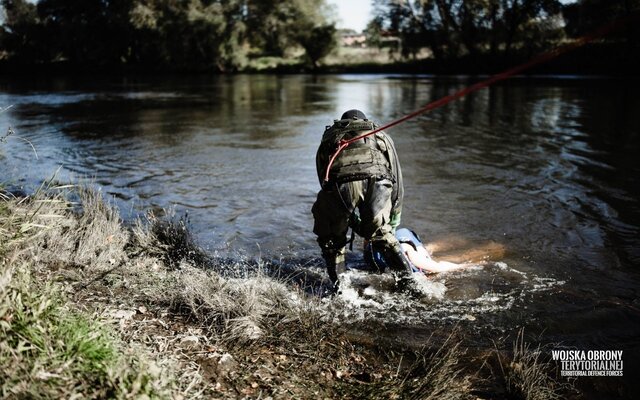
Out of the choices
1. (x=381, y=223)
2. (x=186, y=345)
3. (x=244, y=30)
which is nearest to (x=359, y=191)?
(x=381, y=223)

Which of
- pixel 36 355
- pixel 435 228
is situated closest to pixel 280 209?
pixel 435 228

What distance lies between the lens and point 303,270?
18.8 feet

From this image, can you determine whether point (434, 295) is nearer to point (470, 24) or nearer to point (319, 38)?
point (470, 24)

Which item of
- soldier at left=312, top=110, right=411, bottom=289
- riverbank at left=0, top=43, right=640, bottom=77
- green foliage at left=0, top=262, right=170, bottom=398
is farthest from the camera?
riverbank at left=0, top=43, right=640, bottom=77

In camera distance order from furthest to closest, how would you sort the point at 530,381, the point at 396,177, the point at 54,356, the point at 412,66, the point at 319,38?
the point at 319,38 < the point at 412,66 < the point at 396,177 < the point at 530,381 < the point at 54,356

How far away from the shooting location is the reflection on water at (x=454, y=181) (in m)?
5.15

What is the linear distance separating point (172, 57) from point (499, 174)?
183 feet

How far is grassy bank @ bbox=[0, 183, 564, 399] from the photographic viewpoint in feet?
8.43

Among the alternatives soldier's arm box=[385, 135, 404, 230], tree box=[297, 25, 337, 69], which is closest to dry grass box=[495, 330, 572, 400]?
soldier's arm box=[385, 135, 404, 230]

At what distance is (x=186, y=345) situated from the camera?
11.4 feet

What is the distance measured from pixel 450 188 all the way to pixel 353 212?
509 cm

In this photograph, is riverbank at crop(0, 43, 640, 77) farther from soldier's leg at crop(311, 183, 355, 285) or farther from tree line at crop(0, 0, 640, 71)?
soldier's leg at crop(311, 183, 355, 285)

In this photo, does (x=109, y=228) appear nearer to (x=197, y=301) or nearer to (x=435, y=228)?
(x=197, y=301)

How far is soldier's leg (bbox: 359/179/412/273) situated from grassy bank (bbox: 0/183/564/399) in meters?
0.81
